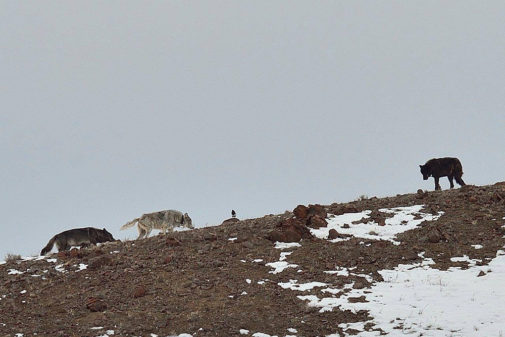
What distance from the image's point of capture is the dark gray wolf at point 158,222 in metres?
21.5

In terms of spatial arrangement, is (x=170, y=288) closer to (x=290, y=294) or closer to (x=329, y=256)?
(x=290, y=294)

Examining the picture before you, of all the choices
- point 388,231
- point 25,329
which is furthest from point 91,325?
point 388,231

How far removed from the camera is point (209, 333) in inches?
393

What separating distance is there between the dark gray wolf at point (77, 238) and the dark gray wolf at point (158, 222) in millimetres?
1053

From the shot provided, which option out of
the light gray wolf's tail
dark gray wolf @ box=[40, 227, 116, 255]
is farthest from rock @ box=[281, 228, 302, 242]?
dark gray wolf @ box=[40, 227, 116, 255]

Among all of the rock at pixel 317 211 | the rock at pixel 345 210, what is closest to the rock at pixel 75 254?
the rock at pixel 317 211

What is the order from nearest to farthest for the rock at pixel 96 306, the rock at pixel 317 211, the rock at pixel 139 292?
the rock at pixel 96 306
the rock at pixel 139 292
the rock at pixel 317 211

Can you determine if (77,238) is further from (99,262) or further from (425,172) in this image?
(425,172)

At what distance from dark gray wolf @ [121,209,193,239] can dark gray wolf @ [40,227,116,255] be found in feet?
3.45

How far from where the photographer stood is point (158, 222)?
21703 mm

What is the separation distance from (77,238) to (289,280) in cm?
1106

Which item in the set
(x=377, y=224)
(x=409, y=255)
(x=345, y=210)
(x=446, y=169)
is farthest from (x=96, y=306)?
(x=446, y=169)

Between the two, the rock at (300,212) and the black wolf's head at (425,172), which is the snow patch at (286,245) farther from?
the black wolf's head at (425,172)

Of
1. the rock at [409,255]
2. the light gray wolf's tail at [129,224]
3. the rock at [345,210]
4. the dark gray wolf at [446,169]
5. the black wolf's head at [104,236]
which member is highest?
the dark gray wolf at [446,169]
